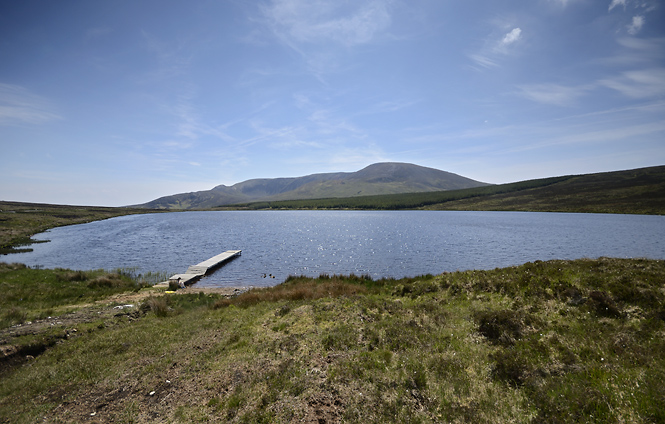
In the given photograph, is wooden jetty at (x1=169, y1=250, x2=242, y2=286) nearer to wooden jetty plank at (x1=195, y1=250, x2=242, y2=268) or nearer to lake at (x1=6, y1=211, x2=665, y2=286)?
wooden jetty plank at (x1=195, y1=250, x2=242, y2=268)

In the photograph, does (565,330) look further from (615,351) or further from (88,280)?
(88,280)

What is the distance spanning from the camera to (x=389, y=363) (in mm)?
10367

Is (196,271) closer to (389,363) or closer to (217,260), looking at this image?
(217,260)

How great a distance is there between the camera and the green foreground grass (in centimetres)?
803

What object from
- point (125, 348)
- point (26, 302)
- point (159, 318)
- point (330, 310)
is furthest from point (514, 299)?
point (26, 302)

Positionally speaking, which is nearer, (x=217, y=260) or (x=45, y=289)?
(x=45, y=289)

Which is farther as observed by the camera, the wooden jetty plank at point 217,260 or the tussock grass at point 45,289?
the wooden jetty plank at point 217,260

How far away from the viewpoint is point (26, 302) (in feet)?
70.7

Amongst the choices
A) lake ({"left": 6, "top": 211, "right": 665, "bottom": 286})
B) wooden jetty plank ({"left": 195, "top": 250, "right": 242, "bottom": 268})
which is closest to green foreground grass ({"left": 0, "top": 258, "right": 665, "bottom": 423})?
lake ({"left": 6, "top": 211, "right": 665, "bottom": 286})

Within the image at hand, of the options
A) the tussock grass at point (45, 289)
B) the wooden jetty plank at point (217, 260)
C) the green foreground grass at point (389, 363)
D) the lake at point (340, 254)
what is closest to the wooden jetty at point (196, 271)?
the wooden jetty plank at point (217, 260)

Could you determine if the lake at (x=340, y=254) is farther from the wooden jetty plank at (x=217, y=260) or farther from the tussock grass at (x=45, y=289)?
the tussock grass at (x=45, y=289)

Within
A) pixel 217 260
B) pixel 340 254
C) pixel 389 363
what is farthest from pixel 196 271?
pixel 389 363

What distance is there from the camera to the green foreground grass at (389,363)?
8.03m

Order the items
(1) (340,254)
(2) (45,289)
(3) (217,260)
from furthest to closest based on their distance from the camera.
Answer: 1. (1) (340,254)
2. (3) (217,260)
3. (2) (45,289)
